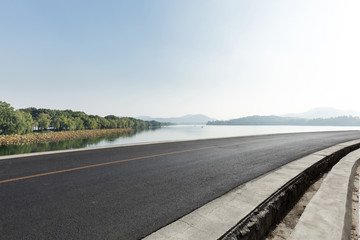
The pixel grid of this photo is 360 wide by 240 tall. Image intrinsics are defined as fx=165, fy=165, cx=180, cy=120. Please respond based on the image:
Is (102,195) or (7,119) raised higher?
(7,119)

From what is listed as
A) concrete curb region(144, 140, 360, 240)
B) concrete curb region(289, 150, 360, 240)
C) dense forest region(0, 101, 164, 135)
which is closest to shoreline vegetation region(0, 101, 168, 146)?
dense forest region(0, 101, 164, 135)

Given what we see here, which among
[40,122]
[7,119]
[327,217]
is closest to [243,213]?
[327,217]

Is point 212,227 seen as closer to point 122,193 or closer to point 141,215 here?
point 141,215

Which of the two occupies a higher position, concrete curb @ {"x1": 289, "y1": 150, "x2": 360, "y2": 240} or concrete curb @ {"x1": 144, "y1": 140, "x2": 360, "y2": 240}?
concrete curb @ {"x1": 144, "y1": 140, "x2": 360, "y2": 240}

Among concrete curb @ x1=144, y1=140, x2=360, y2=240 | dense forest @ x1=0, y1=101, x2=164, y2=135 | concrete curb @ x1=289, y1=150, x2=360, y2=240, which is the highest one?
dense forest @ x1=0, y1=101, x2=164, y2=135

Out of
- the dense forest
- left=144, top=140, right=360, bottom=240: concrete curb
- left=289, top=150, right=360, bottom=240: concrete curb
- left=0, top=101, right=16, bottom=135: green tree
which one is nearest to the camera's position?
left=144, top=140, right=360, bottom=240: concrete curb

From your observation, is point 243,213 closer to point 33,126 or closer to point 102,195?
point 102,195

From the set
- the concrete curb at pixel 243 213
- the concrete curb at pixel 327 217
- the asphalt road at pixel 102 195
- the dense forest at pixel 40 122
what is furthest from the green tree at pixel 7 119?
the concrete curb at pixel 327 217

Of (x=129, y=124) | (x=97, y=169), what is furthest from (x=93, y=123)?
(x=97, y=169)

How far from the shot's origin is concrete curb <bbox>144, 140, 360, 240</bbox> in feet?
6.71

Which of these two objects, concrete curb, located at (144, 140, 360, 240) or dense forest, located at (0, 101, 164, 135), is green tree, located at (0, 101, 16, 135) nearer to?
dense forest, located at (0, 101, 164, 135)

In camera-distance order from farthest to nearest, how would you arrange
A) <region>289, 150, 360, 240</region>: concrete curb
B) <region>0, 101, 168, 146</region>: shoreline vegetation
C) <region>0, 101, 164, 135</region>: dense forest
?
<region>0, 101, 164, 135</region>: dense forest < <region>0, 101, 168, 146</region>: shoreline vegetation < <region>289, 150, 360, 240</region>: concrete curb

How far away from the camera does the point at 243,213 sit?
96.0 inches

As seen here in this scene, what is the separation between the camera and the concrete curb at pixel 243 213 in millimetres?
2045
